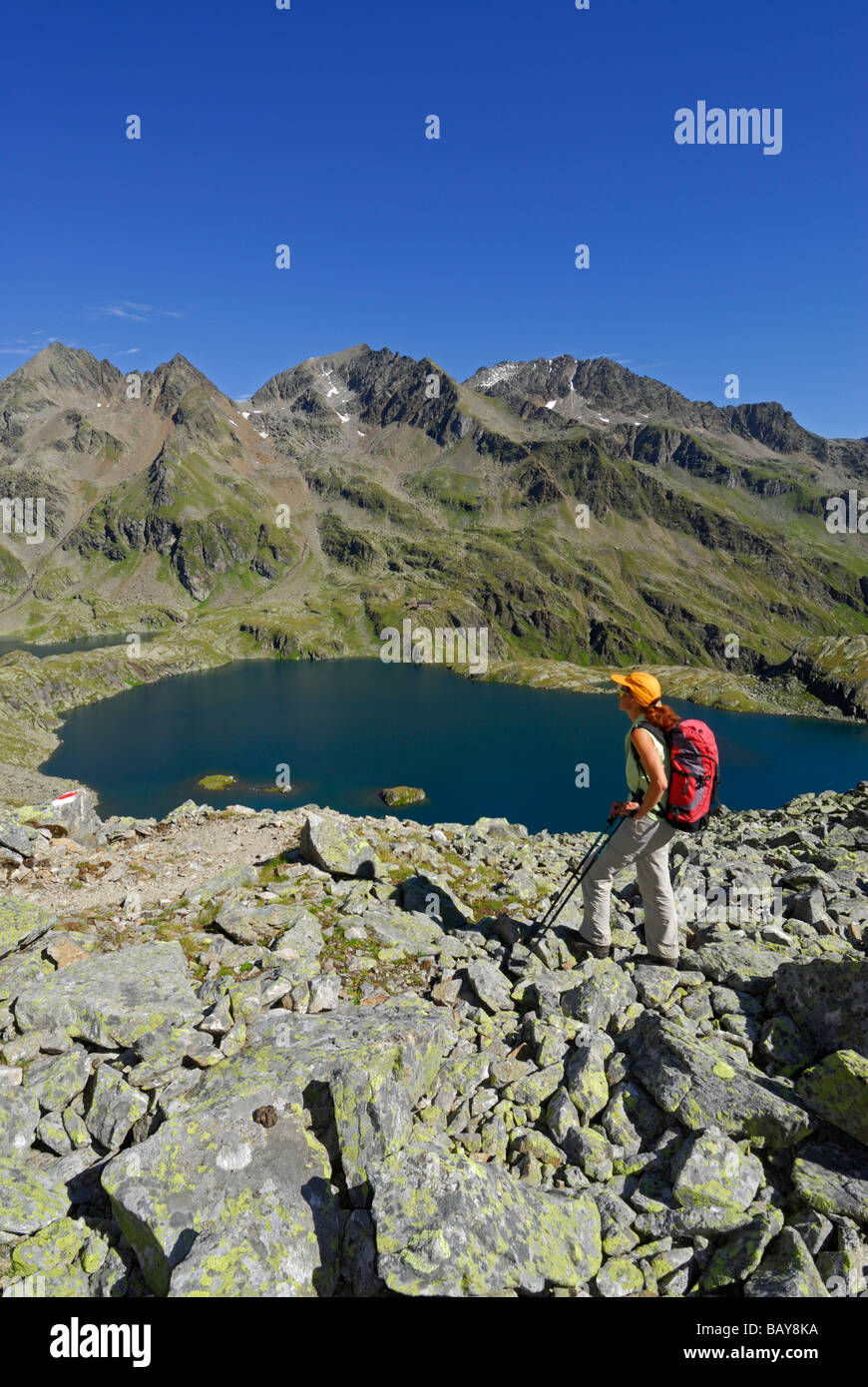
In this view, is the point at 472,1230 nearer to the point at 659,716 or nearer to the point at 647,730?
the point at 647,730

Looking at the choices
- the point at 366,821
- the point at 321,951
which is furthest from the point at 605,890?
the point at 366,821

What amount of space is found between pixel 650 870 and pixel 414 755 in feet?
425

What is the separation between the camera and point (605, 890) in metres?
11.4

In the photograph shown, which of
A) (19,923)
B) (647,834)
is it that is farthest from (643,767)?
(19,923)

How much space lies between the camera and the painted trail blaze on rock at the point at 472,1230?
214 inches

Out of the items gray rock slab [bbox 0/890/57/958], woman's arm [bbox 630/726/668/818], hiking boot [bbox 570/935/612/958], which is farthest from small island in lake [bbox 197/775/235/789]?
woman's arm [bbox 630/726/668/818]

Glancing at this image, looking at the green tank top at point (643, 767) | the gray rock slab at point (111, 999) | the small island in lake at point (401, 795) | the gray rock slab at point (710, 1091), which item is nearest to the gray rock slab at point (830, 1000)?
the gray rock slab at point (710, 1091)

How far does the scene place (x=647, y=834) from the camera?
1062 centimetres

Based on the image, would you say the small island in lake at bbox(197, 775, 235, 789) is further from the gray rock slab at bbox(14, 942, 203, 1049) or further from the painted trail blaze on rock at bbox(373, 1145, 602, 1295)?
the painted trail blaze on rock at bbox(373, 1145, 602, 1295)

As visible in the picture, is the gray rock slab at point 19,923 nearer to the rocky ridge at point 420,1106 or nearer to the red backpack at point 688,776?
the rocky ridge at point 420,1106

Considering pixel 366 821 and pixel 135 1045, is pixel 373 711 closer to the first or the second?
pixel 366 821

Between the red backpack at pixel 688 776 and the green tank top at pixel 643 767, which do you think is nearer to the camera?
the red backpack at pixel 688 776

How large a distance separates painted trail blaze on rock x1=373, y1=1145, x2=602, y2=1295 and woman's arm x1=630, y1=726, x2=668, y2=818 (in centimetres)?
539

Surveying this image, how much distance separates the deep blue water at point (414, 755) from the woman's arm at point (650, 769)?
89793mm
